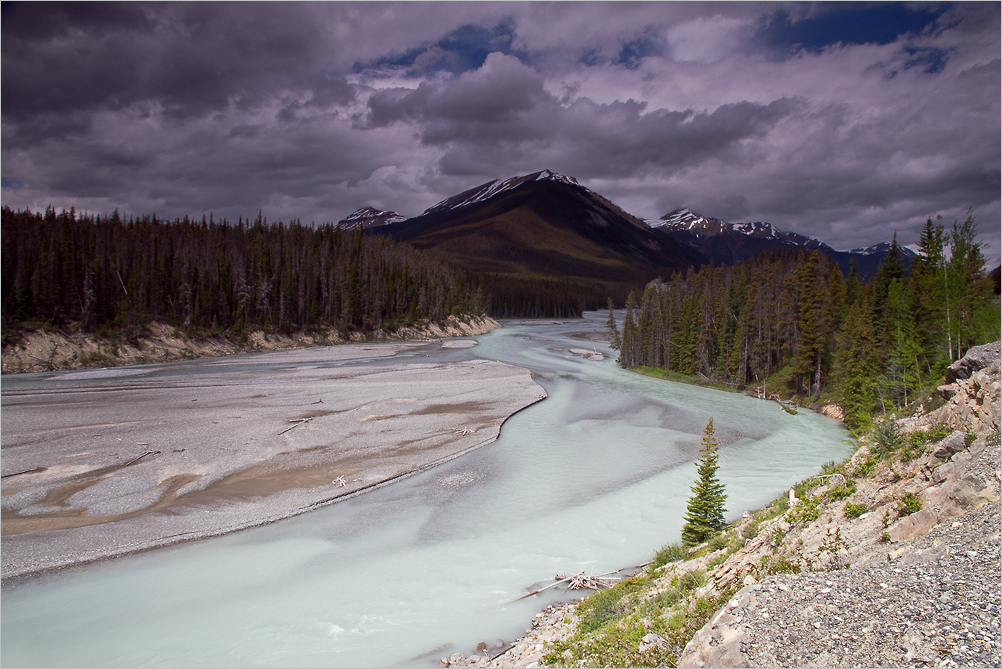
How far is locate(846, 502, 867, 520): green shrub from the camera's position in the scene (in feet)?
29.6

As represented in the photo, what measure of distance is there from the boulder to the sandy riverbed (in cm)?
1917

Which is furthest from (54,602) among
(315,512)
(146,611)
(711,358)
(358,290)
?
(358,290)

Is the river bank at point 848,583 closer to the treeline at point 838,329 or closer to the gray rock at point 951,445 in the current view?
the gray rock at point 951,445

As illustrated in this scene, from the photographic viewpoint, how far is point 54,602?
12422 millimetres

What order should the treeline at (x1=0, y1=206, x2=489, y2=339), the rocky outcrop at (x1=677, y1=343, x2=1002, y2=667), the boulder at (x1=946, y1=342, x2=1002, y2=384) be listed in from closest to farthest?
the rocky outcrop at (x1=677, y1=343, x2=1002, y2=667), the boulder at (x1=946, y1=342, x2=1002, y2=384), the treeline at (x1=0, y1=206, x2=489, y2=339)

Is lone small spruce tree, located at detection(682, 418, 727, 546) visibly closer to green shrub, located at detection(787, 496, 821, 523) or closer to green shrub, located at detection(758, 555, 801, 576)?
green shrub, located at detection(787, 496, 821, 523)

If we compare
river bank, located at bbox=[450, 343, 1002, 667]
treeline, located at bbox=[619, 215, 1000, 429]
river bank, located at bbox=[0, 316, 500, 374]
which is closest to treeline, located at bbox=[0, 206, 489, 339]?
river bank, located at bbox=[0, 316, 500, 374]

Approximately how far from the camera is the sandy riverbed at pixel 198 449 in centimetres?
1611

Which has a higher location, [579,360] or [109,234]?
[109,234]

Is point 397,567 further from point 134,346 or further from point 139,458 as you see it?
point 134,346

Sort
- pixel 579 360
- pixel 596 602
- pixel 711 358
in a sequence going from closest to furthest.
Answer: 1. pixel 596 602
2. pixel 711 358
3. pixel 579 360

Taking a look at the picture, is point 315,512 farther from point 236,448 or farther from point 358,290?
point 358,290

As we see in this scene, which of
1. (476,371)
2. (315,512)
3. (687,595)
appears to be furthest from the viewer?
(476,371)

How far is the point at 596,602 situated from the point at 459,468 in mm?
12716
